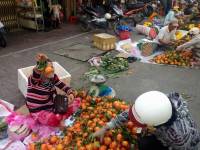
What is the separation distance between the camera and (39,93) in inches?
147

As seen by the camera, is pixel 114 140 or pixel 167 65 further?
pixel 167 65

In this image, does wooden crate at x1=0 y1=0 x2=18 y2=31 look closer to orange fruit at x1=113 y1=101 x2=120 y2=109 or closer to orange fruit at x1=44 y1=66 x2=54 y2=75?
orange fruit at x1=44 y1=66 x2=54 y2=75

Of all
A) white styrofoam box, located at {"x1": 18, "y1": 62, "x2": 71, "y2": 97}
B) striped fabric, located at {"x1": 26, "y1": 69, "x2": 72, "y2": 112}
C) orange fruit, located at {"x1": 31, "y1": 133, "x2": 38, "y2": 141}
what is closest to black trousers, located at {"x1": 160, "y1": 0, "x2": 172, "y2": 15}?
white styrofoam box, located at {"x1": 18, "y1": 62, "x2": 71, "y2": 97}

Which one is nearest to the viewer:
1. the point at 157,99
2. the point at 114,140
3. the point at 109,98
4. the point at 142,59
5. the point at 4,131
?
the point at 157,99

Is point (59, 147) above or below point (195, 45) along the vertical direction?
below

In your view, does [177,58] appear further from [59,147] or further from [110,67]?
[59,147]

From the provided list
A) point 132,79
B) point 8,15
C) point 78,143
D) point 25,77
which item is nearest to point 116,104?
point 78,143

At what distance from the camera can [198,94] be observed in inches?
195

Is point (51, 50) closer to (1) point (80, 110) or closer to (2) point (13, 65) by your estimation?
(2) point (13, 65)

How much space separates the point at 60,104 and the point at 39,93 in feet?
1.07

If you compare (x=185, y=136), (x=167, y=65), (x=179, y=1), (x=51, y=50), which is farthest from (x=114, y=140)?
(x=179, y=1)

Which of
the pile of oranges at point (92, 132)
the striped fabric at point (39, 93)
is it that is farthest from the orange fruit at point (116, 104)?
the striped fabric at point (39, 93)

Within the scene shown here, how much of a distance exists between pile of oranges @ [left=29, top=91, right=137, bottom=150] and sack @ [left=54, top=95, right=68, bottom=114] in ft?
0.78

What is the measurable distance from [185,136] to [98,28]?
7400mm
